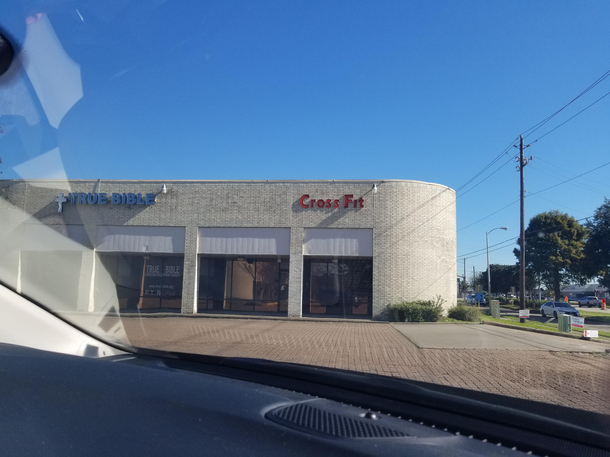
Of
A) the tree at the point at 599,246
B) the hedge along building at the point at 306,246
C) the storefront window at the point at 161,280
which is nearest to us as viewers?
the tree at the point at 599,246

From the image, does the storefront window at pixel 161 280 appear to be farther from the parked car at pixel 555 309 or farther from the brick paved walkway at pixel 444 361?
the parked car at pixel 555 309

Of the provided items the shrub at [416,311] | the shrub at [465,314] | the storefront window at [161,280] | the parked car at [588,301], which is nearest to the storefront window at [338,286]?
the shrub at [416,311]

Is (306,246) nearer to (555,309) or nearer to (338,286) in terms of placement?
(338,286)

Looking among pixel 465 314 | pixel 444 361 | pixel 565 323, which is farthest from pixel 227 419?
pixel 465 314

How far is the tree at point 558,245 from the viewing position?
661 centimetres

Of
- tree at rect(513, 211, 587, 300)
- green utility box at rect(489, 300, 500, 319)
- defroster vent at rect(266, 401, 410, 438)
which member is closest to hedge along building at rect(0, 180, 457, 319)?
green utility box at rect(489, 300, 500, 319)

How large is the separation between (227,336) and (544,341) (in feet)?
26.8

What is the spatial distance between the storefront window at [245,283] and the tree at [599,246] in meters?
19.8

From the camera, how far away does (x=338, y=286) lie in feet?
82.5

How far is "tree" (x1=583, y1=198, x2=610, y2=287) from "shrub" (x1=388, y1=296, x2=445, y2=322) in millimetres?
16718

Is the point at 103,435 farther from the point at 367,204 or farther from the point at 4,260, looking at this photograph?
the point at 367,204

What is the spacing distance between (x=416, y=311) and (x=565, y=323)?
8111mm

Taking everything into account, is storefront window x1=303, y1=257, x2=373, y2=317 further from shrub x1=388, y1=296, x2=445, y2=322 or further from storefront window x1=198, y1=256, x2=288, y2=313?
shrub x1=388, y1=296, x2=445, y2=322

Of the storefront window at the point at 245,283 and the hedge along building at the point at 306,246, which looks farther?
the storefront window at the point at 245,283
